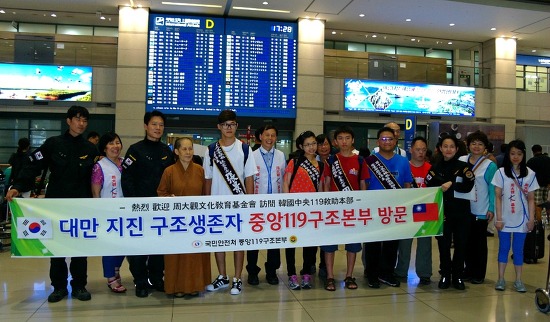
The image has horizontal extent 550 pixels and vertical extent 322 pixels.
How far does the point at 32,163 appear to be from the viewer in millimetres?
3738

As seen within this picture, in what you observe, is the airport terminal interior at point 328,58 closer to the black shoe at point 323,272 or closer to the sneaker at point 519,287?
the black shoe at point 323,272

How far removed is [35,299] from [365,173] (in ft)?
10.5

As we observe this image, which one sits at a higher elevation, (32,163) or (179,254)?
(32,163)

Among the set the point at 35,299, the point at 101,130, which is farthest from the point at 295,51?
the point at 35,299

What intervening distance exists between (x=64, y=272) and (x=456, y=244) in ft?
12.1

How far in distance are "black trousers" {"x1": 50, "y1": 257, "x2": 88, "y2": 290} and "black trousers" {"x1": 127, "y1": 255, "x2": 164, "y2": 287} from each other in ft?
1.35

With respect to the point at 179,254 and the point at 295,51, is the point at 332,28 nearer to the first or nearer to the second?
the point at 295,51

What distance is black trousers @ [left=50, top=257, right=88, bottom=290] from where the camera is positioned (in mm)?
3742

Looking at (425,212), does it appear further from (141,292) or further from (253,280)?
(141,292)

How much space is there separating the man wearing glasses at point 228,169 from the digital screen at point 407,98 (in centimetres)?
801

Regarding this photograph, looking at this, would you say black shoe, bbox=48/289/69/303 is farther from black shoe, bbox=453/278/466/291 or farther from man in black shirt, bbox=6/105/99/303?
black shoe, bbox=453/278/466/291

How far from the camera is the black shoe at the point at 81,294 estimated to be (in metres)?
3.73

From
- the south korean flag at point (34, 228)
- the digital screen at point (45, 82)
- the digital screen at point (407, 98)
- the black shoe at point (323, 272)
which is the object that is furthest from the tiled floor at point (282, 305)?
the digital screen at point (407, 98)

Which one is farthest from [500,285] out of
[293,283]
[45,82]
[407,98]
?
[45,82]
